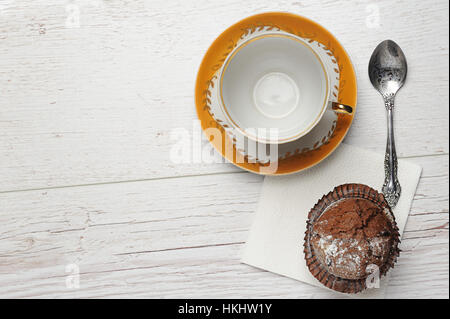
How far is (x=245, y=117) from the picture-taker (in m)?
0.78

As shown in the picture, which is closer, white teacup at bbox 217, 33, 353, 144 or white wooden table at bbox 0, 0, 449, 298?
white teacup at bbox 217, 33, 353, 144

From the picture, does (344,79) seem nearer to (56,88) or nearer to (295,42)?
(295,42)

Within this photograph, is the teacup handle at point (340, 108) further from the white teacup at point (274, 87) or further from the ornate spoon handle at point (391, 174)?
the ornate spoon handle at point (391, 174)

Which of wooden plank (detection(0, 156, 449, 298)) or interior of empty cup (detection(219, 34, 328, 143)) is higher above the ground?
interior of empty cup (detection(219, 34, 328, 143))

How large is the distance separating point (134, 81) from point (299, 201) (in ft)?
1.47

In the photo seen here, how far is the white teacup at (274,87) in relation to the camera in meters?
0.73

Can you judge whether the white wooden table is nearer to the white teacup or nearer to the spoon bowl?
the spoon bowl

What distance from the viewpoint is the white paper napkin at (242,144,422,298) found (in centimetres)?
81

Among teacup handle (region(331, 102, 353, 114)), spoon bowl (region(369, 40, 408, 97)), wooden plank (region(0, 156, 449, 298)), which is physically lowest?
wooden plank (region(0, 156, 449, 298))

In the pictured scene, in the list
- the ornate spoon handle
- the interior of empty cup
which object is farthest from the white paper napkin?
the interior of empty cup

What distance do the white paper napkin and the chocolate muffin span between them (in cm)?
6

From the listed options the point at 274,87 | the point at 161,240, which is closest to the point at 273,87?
the point at 274,87

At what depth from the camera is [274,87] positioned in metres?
0.79
